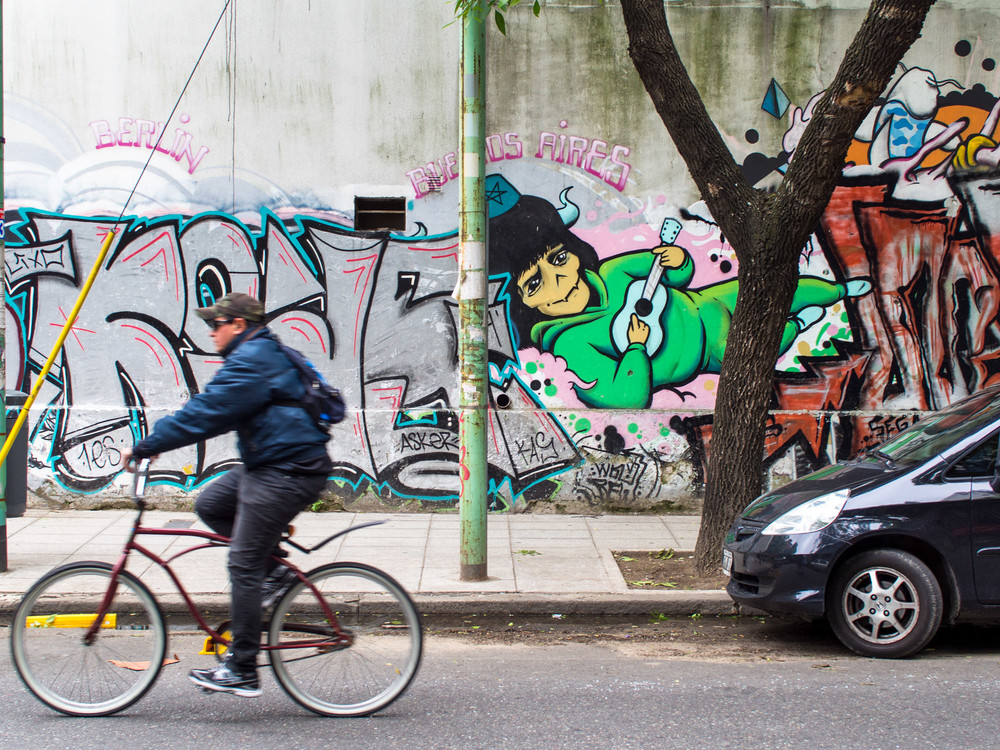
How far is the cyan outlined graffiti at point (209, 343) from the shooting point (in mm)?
8984

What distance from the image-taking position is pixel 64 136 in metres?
8.93

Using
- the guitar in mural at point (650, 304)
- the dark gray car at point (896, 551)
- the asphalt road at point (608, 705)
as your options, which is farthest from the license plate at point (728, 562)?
the guitar in mural at point (650, 304)

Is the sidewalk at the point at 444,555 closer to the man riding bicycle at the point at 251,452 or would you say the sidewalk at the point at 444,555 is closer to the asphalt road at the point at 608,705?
the asphalt road at the point at 608,705

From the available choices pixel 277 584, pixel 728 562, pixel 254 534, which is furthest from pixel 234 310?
pixel 728 562

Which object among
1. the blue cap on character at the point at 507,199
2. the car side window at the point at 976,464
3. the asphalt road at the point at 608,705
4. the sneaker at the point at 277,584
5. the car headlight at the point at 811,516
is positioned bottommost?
the asphalt road at the point at 608,705

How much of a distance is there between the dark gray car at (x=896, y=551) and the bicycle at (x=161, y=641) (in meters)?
2.24

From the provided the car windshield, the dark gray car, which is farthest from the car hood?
the car windshield

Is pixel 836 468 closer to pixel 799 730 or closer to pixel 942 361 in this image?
pixel 799 730

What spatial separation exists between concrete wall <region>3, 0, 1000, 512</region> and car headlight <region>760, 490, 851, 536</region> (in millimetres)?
3786

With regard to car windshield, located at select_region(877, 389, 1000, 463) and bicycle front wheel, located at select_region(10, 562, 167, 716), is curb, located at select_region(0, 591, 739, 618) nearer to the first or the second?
car windshield, located at select_region(877, 389, 1000, 463)

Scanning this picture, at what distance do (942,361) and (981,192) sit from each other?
170cm

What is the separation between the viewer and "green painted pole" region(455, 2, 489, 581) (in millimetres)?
6301

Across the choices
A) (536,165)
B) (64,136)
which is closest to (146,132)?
(64,136)

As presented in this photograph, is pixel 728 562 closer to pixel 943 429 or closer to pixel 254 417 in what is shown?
pixel 943 429
